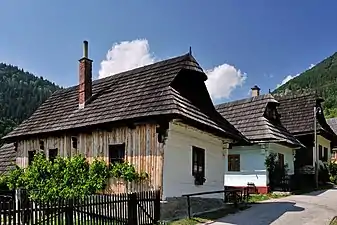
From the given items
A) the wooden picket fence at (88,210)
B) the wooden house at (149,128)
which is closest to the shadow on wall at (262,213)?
the wooden house at (149,128)

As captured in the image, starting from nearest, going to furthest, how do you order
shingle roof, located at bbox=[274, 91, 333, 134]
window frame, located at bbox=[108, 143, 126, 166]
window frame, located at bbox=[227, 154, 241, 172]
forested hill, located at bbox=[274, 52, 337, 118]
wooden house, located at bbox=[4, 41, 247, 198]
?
1. wooden house, located at bbox=[4, 41, 247, 198]
2. window frame, located at bbox=[108, 143, 126, 166]
3. window frame, located at bbox=[227, 154, 241, 172]
4. shingle roof, located at bbox=[274, 91, 333, 134]
5. forested hill, located at bbox=[274, 52, 337, 118]

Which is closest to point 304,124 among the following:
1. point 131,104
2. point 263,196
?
point 263,196

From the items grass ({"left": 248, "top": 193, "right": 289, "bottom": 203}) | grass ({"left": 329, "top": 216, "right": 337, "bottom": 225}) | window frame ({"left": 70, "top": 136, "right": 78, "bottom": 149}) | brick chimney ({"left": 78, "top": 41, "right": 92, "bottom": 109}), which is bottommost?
grass ({"left": 248, "top": 193, "right": 289, "bottom": 203})

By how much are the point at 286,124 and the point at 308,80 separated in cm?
8709

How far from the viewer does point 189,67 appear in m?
16.8

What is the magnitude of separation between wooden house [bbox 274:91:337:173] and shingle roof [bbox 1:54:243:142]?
13.6 meters

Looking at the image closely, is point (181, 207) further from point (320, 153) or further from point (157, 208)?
point (320, 153)

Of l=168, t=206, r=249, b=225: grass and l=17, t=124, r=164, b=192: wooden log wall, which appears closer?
l=168, t=206, r=249, b=225: grass

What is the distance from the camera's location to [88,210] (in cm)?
1083

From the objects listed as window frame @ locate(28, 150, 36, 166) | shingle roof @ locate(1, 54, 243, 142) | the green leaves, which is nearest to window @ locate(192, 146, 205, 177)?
shingle roof @ locate(1, 54, 243, 142)

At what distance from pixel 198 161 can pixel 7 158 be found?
13339mm

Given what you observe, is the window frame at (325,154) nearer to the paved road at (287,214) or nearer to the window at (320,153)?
the window at (320,153)

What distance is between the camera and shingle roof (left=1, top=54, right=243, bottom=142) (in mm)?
14773

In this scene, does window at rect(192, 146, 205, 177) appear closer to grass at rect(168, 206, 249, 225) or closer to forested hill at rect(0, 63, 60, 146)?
grass at rect(168, 206, 249, 225)
